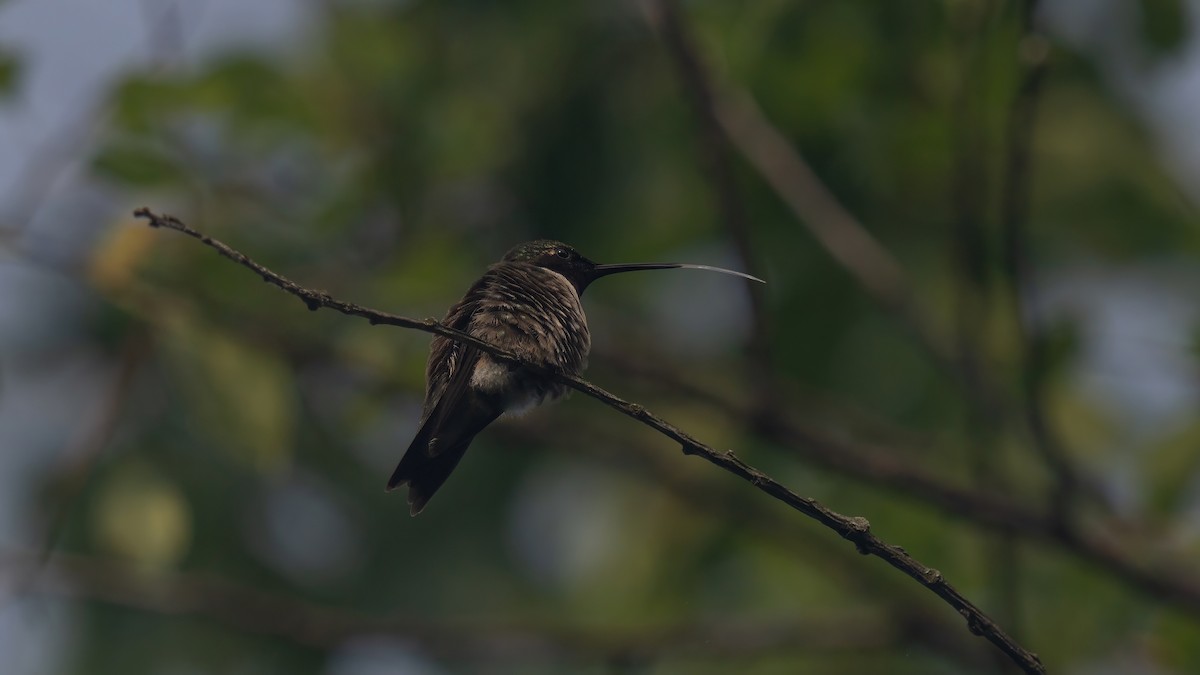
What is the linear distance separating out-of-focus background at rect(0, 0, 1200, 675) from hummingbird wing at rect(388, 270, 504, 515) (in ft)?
4.96

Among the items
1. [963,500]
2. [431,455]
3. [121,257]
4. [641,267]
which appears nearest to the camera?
[431,455]

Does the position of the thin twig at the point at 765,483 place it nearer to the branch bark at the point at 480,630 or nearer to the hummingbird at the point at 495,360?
the hummingbird at the point at 495,360

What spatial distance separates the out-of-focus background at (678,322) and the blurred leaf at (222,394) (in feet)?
0.04

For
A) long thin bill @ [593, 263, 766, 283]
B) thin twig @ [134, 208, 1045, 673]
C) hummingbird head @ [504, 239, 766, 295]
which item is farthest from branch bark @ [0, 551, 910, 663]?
thin twig @ [134, 208, 1045, 673]

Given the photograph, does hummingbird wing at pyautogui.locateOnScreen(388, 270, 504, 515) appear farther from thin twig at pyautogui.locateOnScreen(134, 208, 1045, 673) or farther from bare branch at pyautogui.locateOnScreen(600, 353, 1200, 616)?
bare branch at pyautogui.locateOnScreen(600, 353, 1200, 616)

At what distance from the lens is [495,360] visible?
2.65 metres

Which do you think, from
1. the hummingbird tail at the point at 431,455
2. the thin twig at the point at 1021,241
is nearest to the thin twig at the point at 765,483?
the hummingbird tail at the point at 431,455

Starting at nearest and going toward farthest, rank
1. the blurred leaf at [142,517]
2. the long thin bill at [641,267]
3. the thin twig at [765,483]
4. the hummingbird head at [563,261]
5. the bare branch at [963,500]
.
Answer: the thin twig at [765,483] < the long thin bill at [641,267] < the hummingbird head at [563,261] < the blurred leaf at [142,517] < the bare branch at [963,500]

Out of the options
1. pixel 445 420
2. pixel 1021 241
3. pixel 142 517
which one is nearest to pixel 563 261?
pixel 445 420

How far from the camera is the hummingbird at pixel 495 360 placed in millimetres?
2480

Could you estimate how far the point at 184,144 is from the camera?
4434 millimetres

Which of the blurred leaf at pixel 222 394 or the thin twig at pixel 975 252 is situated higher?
the thin twig at pixel 975 252

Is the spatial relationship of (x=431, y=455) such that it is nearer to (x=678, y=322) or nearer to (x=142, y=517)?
(x=142, y=517)

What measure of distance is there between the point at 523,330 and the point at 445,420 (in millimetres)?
464
